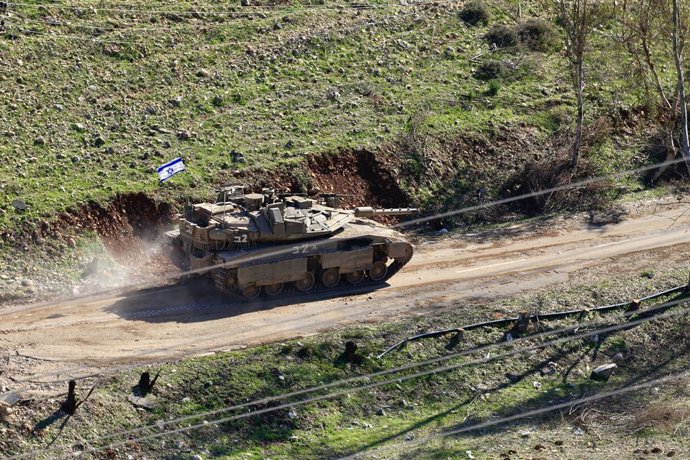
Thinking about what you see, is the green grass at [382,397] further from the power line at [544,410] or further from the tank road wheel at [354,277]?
the tank road wheel at [354,277]

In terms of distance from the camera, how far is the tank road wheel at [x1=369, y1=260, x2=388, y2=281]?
37.0m

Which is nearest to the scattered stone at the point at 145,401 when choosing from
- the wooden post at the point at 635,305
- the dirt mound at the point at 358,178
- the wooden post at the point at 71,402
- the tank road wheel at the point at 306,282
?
the wooden post at the point at 71,402

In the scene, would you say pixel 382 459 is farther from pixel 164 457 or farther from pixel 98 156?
pixel 98 156

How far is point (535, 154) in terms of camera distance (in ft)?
154

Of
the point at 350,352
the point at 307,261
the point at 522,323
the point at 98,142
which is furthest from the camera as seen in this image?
the point at 98,142

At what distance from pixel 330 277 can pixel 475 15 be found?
21.6m

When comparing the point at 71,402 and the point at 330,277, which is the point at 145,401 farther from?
the point at 330,277

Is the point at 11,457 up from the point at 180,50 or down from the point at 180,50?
down

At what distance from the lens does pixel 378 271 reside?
37188 millimetres

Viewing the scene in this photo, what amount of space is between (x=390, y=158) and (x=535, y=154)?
243 inches

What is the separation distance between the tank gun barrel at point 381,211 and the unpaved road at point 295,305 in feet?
4.60

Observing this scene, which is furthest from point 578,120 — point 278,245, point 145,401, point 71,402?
point 71,402

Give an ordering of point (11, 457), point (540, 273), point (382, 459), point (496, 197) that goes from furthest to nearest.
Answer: point (496, 197)
point (540, 273)
point (382, 459)
point (11, 457)

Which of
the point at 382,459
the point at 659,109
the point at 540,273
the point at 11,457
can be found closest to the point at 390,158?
the point at 540,273
